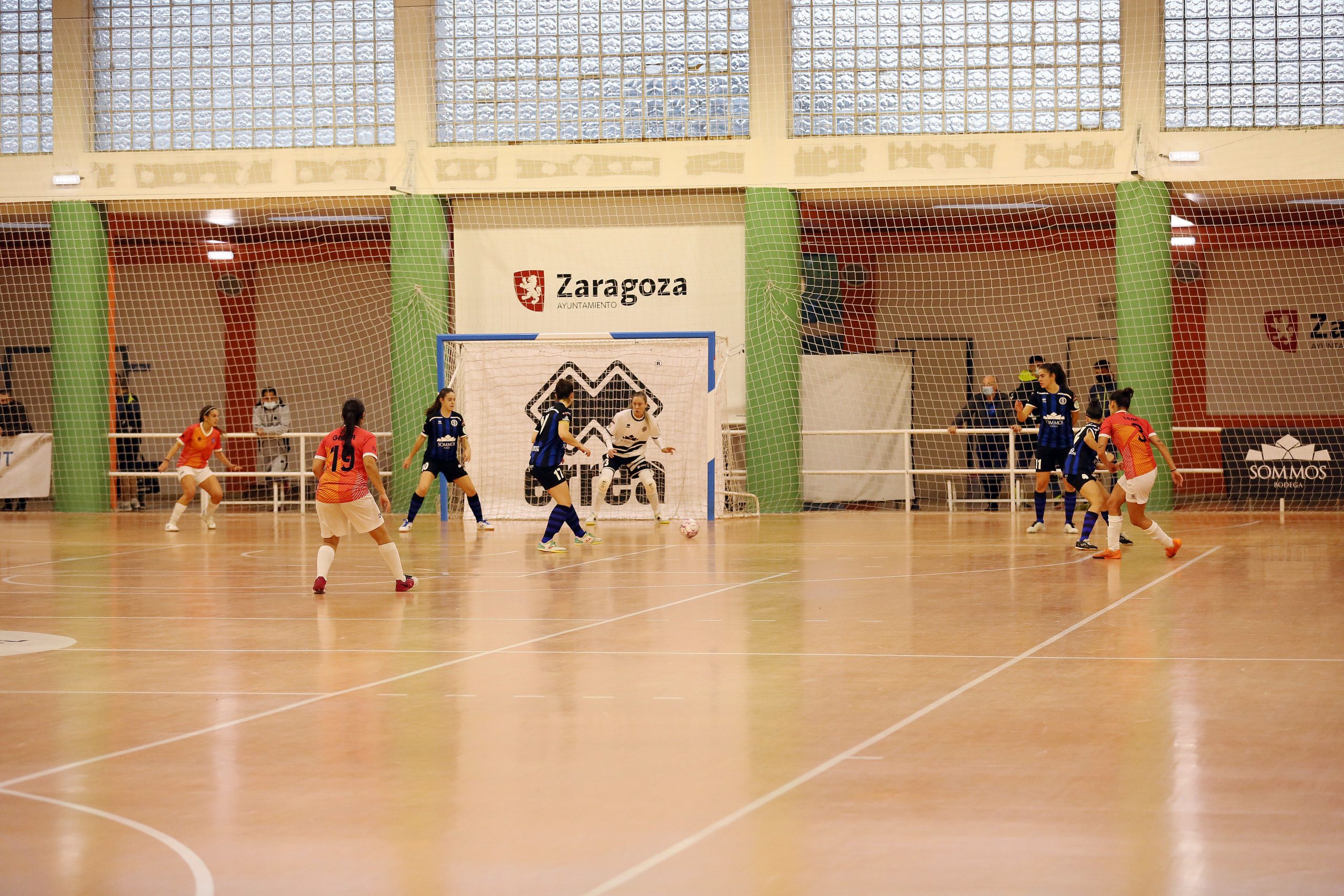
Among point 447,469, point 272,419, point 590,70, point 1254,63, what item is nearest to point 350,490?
point 447,469

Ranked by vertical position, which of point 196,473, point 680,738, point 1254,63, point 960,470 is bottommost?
point 680,738

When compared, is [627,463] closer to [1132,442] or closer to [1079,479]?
[1079,479]

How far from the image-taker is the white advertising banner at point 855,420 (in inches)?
921

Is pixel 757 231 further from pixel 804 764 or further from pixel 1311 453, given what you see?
pixel 804 764

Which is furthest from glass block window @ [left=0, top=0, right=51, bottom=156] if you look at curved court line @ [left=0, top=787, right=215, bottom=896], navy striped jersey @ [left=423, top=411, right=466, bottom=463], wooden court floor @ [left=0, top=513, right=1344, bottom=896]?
curved court line @ [left=0, top=787, right=215, bottom=896]

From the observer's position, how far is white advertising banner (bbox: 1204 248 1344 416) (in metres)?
25.9

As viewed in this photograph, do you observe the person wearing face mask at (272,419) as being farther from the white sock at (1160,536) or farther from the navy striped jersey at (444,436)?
the white sock at (1160,536)

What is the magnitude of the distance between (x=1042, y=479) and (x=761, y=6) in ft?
29.9

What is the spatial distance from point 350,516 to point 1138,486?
7268 mm

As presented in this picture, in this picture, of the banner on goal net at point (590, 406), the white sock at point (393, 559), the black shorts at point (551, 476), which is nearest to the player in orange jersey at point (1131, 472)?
the black shorts at point (551, 476)

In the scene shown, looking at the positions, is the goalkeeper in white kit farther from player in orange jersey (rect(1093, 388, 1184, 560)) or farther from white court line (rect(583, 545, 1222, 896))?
white court line (rect(583, 545, 1222, 896))

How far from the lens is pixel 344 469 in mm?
11023

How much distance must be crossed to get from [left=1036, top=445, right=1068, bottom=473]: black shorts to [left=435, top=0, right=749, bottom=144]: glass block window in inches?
309

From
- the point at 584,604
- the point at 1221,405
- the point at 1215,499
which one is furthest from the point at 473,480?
the point at 1221,405
